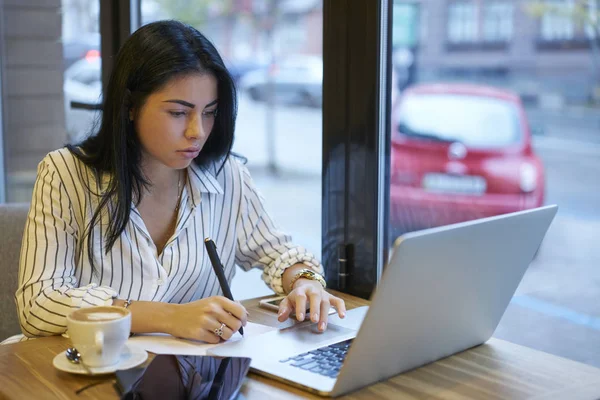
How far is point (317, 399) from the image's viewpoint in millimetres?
1056

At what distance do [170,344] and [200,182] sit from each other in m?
0.48

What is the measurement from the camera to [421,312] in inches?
42.2

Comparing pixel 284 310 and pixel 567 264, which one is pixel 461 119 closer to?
pixel 567 264

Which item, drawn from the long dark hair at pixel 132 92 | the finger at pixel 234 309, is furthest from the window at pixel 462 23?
the finger at pixel 234 309

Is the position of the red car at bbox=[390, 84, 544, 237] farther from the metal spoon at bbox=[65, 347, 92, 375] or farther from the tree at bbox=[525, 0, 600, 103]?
the metal spoon at bbox=[65, 347, 92, 375]

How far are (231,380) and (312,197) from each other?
93cm

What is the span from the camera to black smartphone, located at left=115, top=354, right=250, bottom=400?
1.05 metres

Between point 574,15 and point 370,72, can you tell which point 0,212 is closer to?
point 370,72

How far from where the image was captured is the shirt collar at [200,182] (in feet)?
5.41

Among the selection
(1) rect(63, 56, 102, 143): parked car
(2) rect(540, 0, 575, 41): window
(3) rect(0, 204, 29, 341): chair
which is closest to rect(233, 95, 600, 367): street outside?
(2) rect(540, 0, 575, 41): window

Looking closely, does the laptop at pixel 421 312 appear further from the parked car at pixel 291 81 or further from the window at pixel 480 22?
the parked car at pixel 291 81

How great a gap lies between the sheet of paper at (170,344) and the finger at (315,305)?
10cm

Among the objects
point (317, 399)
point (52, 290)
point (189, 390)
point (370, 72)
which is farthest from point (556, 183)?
point (52, 290)

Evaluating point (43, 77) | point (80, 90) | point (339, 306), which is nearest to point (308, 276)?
point (339, 306)
